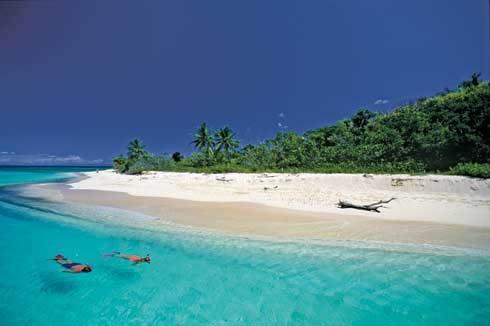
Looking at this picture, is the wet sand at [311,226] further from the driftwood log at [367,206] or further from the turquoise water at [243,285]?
the turquoise water at [243,285]

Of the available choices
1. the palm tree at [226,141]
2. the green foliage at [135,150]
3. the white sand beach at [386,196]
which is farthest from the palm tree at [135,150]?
the white sand beach at [386,196]

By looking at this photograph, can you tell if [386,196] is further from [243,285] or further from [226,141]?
[226,141]

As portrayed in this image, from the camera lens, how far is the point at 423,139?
1948 centimetres

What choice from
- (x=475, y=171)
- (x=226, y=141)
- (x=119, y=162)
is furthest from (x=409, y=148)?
(x=119, y=162)

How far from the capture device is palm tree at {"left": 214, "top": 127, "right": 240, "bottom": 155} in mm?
47938

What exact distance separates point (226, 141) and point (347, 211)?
3834cm

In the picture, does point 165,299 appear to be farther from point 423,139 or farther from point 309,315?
point 423,139

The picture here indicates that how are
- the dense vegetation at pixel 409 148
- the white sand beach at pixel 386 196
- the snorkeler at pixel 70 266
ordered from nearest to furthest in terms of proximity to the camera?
the snorkeler at pixel 70 266
the white sand beach at pixel 386 196
the dense vegetation at pixel 409 148

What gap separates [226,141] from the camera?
4784 centimetres

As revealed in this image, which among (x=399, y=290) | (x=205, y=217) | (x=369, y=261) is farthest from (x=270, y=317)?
(x=205, y=217)

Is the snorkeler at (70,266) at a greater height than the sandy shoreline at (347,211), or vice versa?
the sandy shoreline at (347,211)

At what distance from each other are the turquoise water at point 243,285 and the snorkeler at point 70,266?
0.14 metres

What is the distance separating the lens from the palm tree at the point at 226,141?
47.9 m

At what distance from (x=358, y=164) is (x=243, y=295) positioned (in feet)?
65.6
